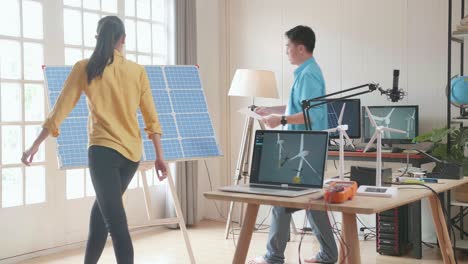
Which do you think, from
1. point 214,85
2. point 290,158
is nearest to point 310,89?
point 290,158

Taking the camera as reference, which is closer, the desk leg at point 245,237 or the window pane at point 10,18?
the desk leg at point 245,237

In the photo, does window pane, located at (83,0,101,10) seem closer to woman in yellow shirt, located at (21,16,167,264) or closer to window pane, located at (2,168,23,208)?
window pane, located at (2,168,23,208)

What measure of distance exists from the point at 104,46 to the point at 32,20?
1.81 m

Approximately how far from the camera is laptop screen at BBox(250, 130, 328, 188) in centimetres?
260

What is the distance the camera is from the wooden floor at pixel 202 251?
427cm

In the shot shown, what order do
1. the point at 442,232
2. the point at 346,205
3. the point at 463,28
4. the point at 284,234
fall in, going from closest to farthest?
1. the point at 346,205
2. the point at 442,232
3. the point at 284,234
4. the point at 463,28

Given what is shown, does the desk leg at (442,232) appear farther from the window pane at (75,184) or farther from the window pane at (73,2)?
the window pane at (73,2)

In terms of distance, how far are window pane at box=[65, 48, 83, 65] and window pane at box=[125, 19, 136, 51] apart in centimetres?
52

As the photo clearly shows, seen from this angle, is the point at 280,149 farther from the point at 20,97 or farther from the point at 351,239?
the point at 20,97

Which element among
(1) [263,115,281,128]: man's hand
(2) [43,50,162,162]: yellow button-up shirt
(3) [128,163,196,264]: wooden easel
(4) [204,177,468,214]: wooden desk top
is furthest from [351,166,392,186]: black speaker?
(3) [128,163,196,264]: wooden easel

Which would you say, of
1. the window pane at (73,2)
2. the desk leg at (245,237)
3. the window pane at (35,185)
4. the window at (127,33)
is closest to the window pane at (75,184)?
the window at (127,33)

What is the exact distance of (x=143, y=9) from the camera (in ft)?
17.6

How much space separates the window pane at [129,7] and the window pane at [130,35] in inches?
2.3

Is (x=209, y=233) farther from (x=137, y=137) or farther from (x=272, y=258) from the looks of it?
(x=137, y=137)
